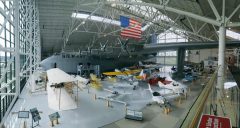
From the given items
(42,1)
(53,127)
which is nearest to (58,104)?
(53,127)

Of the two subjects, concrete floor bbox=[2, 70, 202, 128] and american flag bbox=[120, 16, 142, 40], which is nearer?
concrete floor bbox=[2, 70, 202, 128]

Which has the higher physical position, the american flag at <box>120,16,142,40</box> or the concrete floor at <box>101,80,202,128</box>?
the american flag at <box>120,16,142,40</box>

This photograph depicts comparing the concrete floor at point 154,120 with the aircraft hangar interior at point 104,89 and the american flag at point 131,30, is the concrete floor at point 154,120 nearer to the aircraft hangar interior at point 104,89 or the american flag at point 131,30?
the aircraft hangar interior at point 104,89

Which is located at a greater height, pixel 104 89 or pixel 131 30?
pixel 131 30

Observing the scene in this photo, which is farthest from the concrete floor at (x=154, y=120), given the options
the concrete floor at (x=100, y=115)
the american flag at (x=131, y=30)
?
the american flag at (x=131, y=30)

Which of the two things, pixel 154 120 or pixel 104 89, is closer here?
pixel 154 120

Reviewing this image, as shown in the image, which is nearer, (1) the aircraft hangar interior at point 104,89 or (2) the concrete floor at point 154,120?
(1) the aircraft hangar interior at point 104,89

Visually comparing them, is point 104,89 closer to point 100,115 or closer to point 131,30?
point 100,115

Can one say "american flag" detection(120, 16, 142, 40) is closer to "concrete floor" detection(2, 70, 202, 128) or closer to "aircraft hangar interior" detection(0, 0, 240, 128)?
"aircraft hangar interior" detection(0, 0, 240, 128)

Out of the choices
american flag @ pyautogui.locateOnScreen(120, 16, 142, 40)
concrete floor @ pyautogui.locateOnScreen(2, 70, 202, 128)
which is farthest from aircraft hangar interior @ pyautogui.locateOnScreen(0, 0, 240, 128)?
american flag @ pyautogui.locateOnScreen(120, 16, 142, 40)

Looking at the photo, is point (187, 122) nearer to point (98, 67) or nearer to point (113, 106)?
point (113, 106)

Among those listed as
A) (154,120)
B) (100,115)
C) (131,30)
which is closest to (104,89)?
(100,115)

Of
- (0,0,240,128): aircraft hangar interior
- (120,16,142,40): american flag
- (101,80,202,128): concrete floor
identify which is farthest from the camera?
(120,16,142,40): american flag

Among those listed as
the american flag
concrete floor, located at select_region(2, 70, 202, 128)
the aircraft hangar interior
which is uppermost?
the american flag
